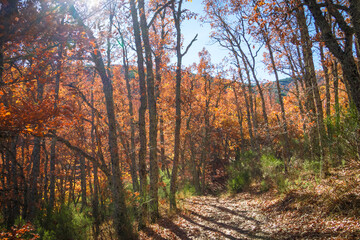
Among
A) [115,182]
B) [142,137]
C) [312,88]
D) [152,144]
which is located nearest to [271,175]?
[312,88]

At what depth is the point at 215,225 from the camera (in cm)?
727

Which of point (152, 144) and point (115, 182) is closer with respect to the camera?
point (115, 182)

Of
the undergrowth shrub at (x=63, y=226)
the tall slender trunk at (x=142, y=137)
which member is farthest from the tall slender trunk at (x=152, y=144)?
the undergrowth shrub at (x=63, y=226)

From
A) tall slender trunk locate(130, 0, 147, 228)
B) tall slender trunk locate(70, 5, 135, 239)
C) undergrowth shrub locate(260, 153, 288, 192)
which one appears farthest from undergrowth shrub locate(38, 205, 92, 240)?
undergrowth shrub locate(260, 153, 288, 192)

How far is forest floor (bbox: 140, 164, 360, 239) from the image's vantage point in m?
4.66

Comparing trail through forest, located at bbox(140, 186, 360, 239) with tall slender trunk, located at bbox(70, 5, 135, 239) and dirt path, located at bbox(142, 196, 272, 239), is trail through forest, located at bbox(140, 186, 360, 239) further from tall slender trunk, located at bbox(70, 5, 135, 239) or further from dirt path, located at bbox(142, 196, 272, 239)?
tall slender trunk, located at bbox(70, 5, 135, 239)

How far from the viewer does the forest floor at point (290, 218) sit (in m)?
4.66

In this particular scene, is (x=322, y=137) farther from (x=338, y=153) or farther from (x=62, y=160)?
(x=62, y=160)

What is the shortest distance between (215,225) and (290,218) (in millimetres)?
2365

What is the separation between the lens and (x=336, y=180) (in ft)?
19.9

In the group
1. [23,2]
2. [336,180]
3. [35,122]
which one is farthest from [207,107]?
[23,2]

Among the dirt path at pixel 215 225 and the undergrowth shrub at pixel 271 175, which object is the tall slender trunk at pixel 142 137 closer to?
the dirt path at pixel 215 225

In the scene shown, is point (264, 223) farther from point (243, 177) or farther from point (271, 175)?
point (243, 177)

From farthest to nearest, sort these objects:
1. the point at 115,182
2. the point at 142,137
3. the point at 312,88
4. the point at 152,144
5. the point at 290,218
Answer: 1. the point at 152,144
2. the point at 142,137
3. the point at 115,182
4. the point at 312,88
5. the point at 290,218
